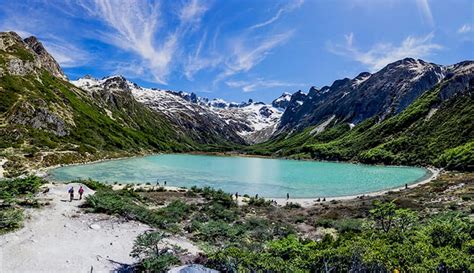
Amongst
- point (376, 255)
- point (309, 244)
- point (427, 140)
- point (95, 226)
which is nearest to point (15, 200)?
point (95, 226)

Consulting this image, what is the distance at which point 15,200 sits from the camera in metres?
32.2

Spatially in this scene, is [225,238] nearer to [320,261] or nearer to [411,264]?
[320,261]

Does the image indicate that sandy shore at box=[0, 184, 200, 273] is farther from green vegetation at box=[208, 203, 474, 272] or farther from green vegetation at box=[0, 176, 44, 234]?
green vegetation at box=[208, 203, 474, 272]

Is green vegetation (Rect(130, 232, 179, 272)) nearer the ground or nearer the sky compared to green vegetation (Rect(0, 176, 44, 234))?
nearer the ground

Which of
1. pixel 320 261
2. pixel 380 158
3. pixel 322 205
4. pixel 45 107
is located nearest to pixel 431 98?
pixel 380 158

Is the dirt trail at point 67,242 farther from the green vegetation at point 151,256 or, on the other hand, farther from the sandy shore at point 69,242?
the green vegetation at point 151,256

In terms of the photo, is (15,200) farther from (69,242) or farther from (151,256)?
(151,256)

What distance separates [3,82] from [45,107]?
77.0 ft

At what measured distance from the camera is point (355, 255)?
→ 688 inches

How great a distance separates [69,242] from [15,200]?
1122 centimetres

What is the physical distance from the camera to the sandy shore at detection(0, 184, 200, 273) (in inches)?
842

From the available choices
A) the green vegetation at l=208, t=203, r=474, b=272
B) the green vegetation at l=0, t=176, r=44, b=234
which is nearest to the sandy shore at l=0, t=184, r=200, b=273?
the green vegetation at l=0, t=176, r=44, b=234

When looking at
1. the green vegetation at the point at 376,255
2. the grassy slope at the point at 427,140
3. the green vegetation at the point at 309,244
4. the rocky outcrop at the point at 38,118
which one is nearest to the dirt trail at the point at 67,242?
the green vegetation at the point at 309,244

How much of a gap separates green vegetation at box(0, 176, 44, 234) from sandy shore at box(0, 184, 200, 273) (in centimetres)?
84
